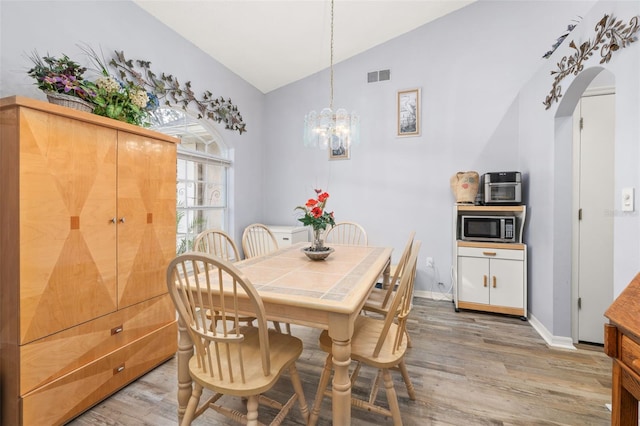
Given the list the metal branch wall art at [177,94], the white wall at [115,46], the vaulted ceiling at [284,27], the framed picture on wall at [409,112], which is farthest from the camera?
the framed picture on wall at [409,112]

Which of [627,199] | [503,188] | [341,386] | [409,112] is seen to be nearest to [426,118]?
[409,112]

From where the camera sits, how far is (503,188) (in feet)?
9.88

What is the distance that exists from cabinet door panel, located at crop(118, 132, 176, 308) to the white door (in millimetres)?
3469

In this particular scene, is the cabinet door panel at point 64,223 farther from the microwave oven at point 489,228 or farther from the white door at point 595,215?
the white door at point 595,215

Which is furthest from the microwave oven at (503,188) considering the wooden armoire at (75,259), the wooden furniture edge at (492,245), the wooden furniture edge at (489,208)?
the wooden armoire at (75,259)

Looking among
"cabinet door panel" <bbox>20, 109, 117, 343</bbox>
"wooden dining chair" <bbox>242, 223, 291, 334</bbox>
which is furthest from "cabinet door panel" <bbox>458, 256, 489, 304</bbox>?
"cabinet door panel" <bbox>20, 109, 117, 343</bbox>

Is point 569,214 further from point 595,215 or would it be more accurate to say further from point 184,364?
point 184,364

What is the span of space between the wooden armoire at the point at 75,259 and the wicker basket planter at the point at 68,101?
127 millimetres

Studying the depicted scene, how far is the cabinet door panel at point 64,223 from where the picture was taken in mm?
1370

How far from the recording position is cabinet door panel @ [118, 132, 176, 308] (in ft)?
6.04

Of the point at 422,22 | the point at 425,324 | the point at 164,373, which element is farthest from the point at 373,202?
the point at 164,373

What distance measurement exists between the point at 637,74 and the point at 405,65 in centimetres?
264

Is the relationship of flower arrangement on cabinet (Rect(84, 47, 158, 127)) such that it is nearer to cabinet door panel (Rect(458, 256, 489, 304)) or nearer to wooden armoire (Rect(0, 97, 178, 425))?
wooden armoire (Rect(0, 97, 178, 425))

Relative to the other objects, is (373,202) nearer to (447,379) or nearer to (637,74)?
(447,379)
